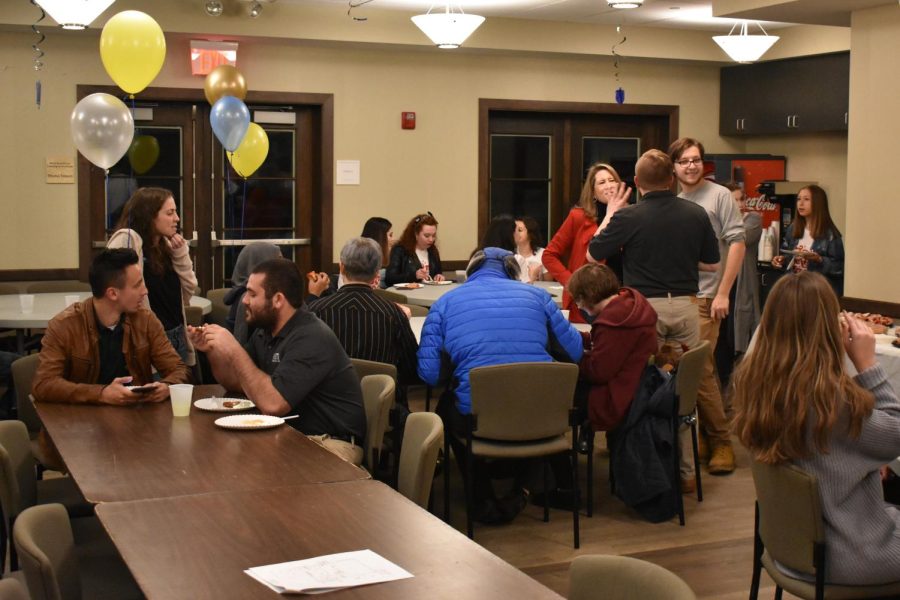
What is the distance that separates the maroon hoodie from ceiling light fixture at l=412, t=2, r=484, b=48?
3473mm

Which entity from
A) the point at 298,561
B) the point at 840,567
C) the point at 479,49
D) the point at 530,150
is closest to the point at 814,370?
the point at 840,567

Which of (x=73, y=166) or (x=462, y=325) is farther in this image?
(x=73, y=166)

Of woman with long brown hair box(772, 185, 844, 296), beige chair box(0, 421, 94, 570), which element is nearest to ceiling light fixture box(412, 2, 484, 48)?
woman with long brown hair box(772, 185, 844, 296)

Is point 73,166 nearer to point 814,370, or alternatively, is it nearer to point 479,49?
point 479,49

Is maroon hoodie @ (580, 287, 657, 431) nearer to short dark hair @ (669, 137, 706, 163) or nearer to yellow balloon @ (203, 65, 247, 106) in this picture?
short dark hair @ (669, 137, 706, 163)

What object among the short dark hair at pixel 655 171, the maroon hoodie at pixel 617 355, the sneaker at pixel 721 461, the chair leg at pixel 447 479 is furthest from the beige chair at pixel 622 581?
the sneaker at pixel 721 461

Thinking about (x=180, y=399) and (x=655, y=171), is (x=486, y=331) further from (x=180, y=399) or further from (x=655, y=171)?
(x=180, y=399)

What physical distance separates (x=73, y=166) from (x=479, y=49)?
343 centimetres

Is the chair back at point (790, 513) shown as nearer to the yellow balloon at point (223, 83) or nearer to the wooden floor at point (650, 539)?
the wooden floor at point (650, 539)

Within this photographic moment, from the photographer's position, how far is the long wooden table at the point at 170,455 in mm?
2969

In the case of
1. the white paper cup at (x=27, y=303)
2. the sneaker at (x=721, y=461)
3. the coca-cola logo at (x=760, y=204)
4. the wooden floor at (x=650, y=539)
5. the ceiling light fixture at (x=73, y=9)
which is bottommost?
the wooden floor at (x=650, y=539)

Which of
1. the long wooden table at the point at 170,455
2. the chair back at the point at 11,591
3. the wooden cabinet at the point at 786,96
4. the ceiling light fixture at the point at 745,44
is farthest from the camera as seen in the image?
the wooden cabinet at the point at 786,96

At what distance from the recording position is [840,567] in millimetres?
3074

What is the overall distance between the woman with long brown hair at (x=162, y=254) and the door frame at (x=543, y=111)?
15.7 ft
